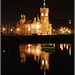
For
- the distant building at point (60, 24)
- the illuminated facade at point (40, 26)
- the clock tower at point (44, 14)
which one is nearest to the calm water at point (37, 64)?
the illuminated facade at point (40, 26)

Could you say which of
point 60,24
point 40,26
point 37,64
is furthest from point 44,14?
point 37,64

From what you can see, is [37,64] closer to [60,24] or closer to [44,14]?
[44,14]

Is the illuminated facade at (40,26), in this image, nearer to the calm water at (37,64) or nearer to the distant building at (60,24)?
the distant building at (60,24)

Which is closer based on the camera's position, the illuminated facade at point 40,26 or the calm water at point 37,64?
the calm water at point 37,64

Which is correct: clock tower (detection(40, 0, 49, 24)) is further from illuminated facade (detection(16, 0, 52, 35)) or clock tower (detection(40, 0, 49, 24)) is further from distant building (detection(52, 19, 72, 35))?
distant building (detection(52, 19, 72, 35))

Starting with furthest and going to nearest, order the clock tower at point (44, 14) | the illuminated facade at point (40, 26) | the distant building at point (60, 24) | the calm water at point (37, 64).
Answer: the distant building at point (60, 24)
the clock tower at point (44, 14)
the illuminated facade at point (40, 26)
the calm water at point (37, 64)

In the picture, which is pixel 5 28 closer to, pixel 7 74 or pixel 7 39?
pixel 7 39

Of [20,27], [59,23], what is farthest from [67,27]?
[20,27]

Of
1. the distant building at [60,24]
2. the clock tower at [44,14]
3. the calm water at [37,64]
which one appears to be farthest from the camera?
the distant building at [60,24]

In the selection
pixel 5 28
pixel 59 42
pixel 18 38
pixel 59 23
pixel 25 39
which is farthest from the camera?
pixel 59 23

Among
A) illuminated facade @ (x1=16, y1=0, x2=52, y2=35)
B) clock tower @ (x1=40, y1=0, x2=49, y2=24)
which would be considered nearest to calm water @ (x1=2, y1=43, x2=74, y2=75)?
illuminated facade @ (x1=16, y1=0, x2=52, y2=35)

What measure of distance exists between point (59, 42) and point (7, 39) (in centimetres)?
1292

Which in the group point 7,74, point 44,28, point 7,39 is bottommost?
point 7,74

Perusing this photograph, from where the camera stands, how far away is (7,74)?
8.55 m
